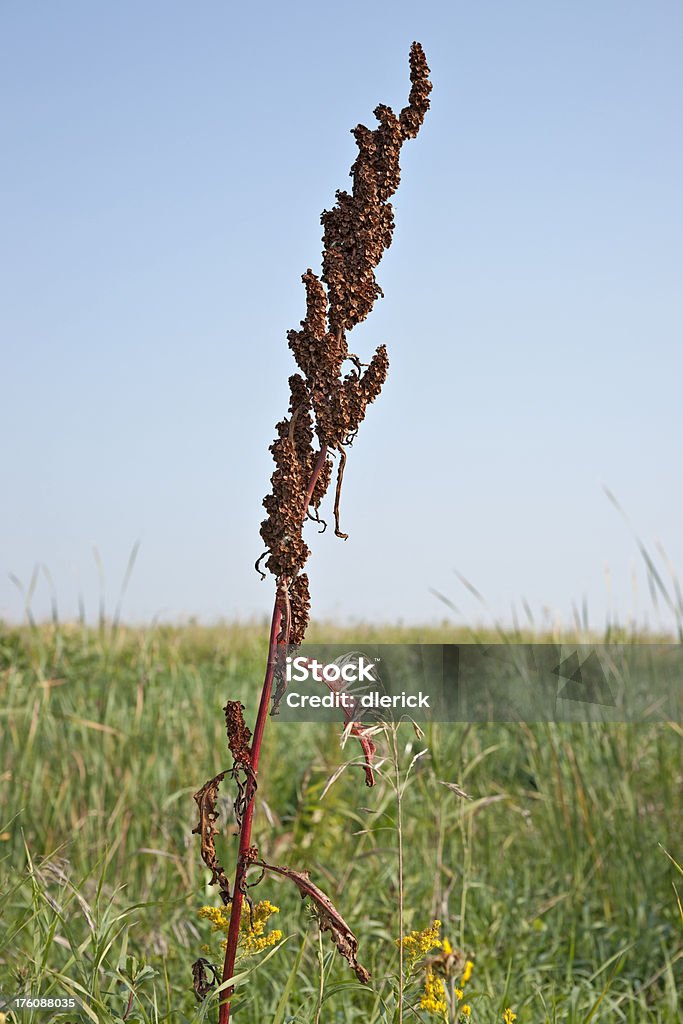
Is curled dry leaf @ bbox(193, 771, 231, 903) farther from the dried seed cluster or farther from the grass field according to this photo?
the grass field

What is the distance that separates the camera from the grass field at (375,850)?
2742 millimetres

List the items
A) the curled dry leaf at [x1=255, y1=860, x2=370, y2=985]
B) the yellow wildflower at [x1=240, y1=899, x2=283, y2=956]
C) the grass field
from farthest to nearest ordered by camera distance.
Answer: the grass field → the yellow wildflower at [x1=240, y1=899, x2=283, y2=956] → the curled dry leaf at [x1=255, y1=860, x2=370, y2=985]

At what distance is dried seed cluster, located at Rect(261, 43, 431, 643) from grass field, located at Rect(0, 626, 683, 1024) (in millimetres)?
1186

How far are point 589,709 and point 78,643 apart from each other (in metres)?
3.54

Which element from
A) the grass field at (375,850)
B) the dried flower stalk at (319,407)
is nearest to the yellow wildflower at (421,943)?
the dried flower stalk at (319,407)

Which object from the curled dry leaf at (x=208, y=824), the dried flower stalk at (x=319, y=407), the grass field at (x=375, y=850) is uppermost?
the dried flower stalk at (x=319, y=407)

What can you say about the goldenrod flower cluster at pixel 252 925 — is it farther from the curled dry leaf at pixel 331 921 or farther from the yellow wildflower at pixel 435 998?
the yellow wildflower at pixel 435 998

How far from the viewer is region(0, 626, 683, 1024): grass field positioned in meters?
2.74

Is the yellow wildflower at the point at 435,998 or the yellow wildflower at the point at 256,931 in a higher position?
the yellow wildflower at the point at 256,931

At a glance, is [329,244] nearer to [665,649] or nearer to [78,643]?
[665,649]

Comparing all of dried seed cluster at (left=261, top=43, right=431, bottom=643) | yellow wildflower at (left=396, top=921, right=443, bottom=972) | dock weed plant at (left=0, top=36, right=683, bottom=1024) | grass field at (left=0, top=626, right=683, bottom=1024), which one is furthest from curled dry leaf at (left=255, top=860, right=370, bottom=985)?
grass field at (left=0, top=626, right=683, bottom=1024)

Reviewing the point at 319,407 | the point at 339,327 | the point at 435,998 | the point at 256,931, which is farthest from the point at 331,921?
the point at 339,327

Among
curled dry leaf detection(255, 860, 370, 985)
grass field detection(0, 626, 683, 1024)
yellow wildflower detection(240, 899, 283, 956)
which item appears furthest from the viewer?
grass field detection(0, 626, 683, 1024)

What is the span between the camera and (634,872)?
143 inches
